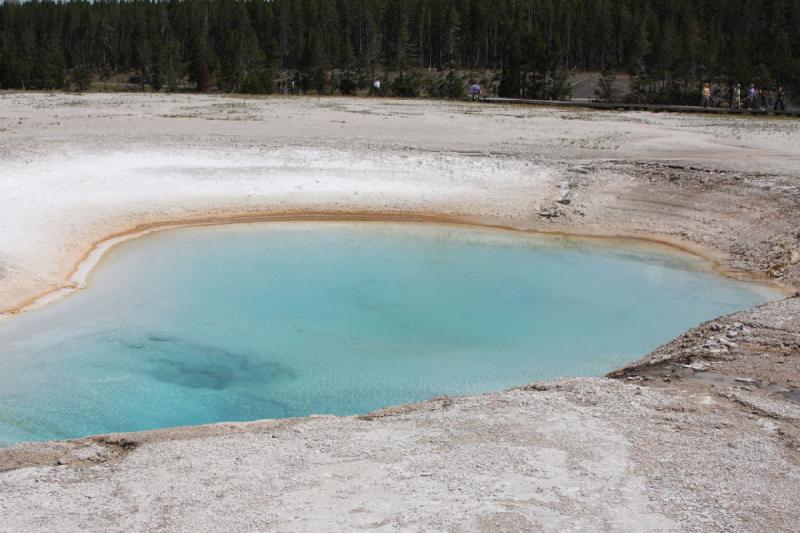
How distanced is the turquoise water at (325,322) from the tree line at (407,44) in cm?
2935

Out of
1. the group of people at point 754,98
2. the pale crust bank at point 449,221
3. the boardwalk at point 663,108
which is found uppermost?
the group of people at point 754,98

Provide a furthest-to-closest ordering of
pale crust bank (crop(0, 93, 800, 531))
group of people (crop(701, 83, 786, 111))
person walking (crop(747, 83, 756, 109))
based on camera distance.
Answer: person walking (crop(747, 83, 756, 109))
group of people (crop(701, 83, 786, 111))
pale crust bank (crop(0, 93, 800, 531))

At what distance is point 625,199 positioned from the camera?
1780 centimetres

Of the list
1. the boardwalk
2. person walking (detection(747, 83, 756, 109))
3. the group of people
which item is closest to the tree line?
the group of people

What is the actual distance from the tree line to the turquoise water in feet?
96.3

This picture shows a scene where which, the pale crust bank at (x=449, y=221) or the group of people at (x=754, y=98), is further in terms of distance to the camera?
the group of people at (x=754, y=98)

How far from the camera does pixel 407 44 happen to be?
7844cm

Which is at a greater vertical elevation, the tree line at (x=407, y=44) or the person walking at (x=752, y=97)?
the tree line at (x=407, y=44)

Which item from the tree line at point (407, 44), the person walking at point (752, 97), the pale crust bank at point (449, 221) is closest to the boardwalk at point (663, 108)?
the pale crust bank at point (449, 221)

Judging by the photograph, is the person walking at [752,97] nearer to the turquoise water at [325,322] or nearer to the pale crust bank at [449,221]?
the pale crust bank at [449,221]

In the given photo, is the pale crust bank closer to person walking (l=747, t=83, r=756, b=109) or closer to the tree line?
person walking (l=747, t=83, r=756, b=109)

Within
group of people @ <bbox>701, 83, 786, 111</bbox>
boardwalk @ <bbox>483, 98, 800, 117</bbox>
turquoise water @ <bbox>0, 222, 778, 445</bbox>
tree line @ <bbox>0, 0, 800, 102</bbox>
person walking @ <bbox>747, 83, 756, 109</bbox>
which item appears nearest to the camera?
turquoise water @ <bbox>0, 222, 778, 445</bbox>

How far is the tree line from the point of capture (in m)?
50.5

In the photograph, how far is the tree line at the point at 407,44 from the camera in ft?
166
